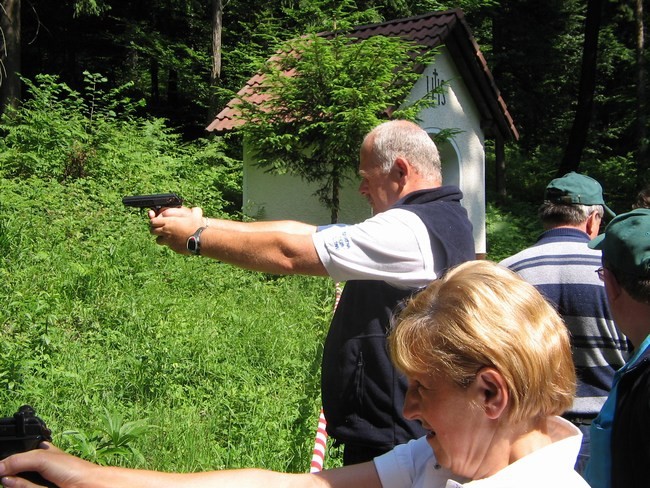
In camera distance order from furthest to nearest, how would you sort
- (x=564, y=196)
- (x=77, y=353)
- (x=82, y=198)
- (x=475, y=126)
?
(x=475, y=126)
(x=82, y=198)
(x=77, y=353)
(x=564, y=196)

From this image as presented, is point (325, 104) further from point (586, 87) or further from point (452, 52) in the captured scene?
point (586, 87)

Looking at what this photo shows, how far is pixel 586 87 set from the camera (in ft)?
77.4

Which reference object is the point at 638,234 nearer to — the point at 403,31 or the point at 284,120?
the point at 284,120

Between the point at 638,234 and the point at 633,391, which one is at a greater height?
the point at 638,234

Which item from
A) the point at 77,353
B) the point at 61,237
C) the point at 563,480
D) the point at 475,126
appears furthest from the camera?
the point at 475,126

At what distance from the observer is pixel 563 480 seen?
1593 mm

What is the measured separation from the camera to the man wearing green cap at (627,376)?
198cm

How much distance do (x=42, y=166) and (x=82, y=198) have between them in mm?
1377

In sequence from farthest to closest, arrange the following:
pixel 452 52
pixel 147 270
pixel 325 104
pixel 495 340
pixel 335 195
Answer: pixel 452 52 → pixel 335 195 → pixel 325 104 → pixel 147 270 → pixel 495 340

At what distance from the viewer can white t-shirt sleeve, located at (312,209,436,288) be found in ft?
8.63

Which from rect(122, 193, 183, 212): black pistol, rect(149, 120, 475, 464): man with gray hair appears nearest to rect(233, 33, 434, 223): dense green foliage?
rect(149, 120, 475, 464): man with gray hair

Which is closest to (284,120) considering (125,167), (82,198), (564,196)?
(125,167)

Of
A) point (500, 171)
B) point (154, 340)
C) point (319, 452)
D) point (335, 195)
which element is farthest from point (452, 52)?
point (319, 452)

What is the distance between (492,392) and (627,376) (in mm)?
755
